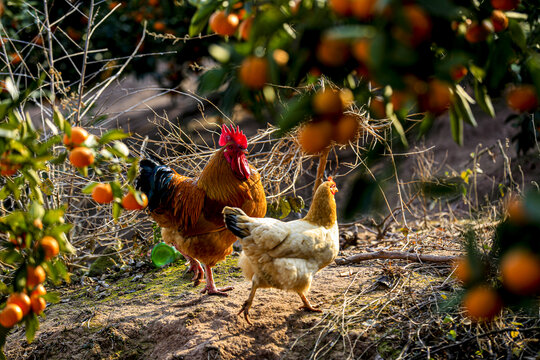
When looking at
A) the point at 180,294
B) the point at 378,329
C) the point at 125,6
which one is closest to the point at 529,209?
the point at 378,329

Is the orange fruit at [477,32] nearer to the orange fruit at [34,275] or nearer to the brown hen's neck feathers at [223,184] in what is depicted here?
the orange fruit at [34,275]

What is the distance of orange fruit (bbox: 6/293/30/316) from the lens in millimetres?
1989

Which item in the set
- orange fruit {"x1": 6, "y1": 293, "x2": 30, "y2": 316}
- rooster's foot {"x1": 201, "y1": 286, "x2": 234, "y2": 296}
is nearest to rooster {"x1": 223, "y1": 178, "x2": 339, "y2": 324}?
rooster's foot {"x1": 201, "y1": 286, "x2": 234, "y2": 296}

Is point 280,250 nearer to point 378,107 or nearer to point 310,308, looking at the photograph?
point 310,308

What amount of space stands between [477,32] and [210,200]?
2.94 metres

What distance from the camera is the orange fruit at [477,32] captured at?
1.39 meters

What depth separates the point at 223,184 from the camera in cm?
403

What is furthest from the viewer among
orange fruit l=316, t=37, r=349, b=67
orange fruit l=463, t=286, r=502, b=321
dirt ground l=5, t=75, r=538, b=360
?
dirt ground l=5, t=75, r=538, b=360

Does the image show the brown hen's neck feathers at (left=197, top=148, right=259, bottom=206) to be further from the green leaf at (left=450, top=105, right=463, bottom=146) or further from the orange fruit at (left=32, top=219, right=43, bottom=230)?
the green leaf at (left=450, top=105, right=463, bottom=146)

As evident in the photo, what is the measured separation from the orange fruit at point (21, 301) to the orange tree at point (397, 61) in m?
1.27

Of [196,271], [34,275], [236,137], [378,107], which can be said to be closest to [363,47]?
[378,107]

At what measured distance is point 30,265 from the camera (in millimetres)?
2033

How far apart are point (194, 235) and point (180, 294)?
567 mm

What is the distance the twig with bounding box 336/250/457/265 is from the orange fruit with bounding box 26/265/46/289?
2899mm
